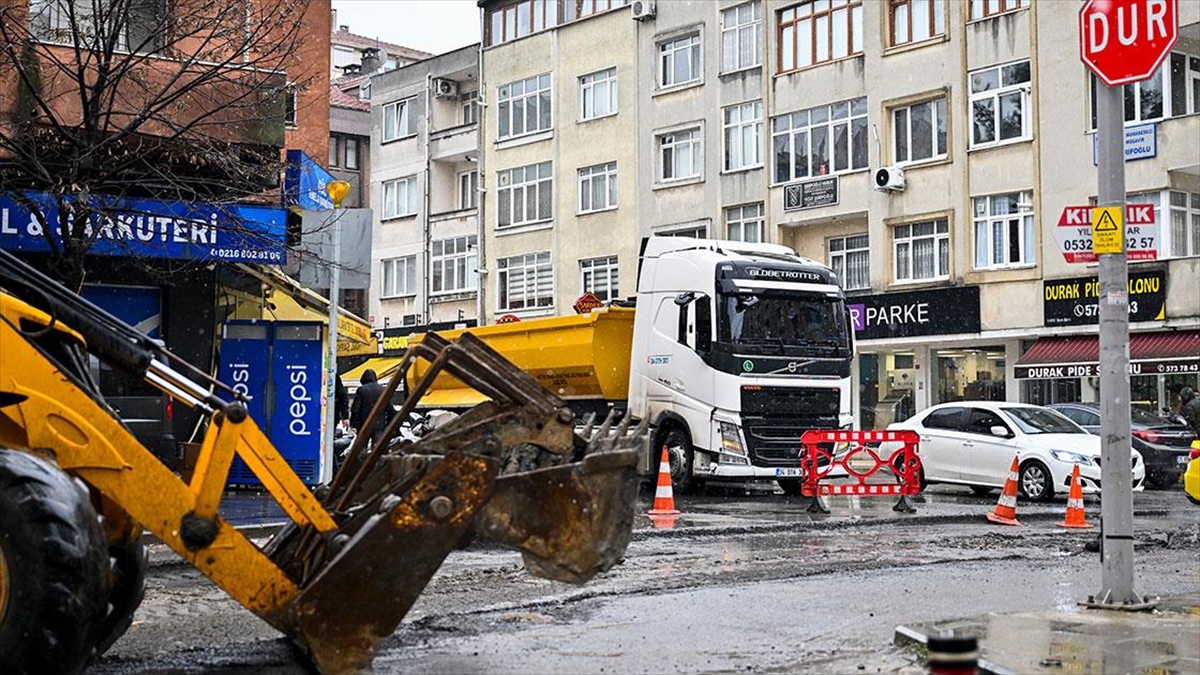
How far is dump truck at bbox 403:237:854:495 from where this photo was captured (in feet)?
69.7

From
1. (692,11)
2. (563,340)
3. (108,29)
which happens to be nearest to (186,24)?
(108,29)

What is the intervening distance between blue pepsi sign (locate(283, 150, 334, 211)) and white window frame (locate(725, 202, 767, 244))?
23625mm

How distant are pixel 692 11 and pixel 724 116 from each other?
3.57 m

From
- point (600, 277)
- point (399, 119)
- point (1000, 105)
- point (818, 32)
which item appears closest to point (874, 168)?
point (1000, 105)

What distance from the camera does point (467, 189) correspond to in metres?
53.5

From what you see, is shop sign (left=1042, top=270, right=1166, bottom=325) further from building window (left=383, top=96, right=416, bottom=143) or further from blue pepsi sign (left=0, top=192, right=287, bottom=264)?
building window (left=383, top=96, right=416, bottom=143)

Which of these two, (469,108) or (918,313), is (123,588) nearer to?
(918,313)

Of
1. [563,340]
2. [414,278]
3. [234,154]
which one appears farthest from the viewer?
[414,278]

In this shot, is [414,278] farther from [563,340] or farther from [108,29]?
[108,29]

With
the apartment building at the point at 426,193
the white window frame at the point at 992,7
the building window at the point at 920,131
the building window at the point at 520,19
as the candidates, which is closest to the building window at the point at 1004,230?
the building window at the point at 920,131

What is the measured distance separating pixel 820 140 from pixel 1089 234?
30.8 metres

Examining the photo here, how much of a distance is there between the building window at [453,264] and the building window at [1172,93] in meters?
24.2

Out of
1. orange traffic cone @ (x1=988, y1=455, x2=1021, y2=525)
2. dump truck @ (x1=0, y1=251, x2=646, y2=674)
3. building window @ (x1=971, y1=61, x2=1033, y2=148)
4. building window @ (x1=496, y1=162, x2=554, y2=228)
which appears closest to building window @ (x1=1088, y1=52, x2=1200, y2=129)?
building window @ (x1=971, y1=61, x2=1033, y2=148)

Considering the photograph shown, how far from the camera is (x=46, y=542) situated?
5953 millimetres
